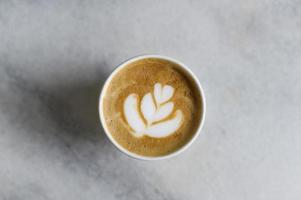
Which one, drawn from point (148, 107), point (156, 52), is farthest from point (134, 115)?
point (156, 52)

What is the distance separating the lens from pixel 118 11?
1.46 m

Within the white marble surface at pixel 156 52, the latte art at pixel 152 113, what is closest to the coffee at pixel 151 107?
the latte art at pixel 152 113

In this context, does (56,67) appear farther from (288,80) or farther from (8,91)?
(288,80)

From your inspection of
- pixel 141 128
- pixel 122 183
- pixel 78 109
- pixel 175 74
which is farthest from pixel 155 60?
pixel 122 183

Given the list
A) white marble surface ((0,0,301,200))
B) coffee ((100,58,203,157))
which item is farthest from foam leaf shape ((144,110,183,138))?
white marble surface ((0,0,301,200))

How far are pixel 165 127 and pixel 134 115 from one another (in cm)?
9

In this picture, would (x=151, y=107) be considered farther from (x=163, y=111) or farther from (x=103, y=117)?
(x=103, y=117)

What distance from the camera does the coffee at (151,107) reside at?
132 centimetres

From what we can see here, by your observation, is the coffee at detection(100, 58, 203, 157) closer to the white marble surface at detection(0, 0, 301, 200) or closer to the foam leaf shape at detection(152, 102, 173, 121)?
the foam leaf shape at detection(152, 102, 173, 121)

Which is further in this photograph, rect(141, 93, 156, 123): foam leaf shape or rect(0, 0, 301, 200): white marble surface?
rect(0, 0, 301, 200): white marble surface

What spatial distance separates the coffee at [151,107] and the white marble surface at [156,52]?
5.3 inches

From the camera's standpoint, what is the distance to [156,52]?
1.45 metres

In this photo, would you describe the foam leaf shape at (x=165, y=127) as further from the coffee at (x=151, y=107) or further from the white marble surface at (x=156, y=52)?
the white marble surface at (x=156, y=52)

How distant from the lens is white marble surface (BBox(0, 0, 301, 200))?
4.77 feet
